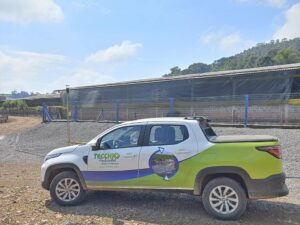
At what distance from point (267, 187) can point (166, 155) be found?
1793 millimetres

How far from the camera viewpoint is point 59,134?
20.7m

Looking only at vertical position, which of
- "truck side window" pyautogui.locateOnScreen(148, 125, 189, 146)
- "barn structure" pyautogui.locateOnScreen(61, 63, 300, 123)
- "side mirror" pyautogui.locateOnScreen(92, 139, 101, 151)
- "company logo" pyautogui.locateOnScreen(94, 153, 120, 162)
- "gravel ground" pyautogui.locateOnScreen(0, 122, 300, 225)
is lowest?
"gravel ground" pyautogui.locateOnScreen(0, 122, 300, 225)

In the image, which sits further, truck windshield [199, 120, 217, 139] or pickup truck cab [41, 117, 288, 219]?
truck windshield [199, 120, 217, 139]

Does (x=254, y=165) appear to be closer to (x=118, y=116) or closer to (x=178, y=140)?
(x=178, y=140)

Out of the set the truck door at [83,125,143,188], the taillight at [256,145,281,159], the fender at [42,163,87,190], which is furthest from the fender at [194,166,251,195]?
the fender at [42,163,87,190]

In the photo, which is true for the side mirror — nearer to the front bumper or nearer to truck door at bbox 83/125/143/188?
truck door at bbox 83/125/143/188

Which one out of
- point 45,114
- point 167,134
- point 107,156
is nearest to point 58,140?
point 45,114

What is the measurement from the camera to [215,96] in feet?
74.5

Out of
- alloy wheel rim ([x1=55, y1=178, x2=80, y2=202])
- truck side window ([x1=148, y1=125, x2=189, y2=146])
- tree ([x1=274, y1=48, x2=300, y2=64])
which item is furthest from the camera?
tree ([x1=274, y1=48, x2=300, y2=64])

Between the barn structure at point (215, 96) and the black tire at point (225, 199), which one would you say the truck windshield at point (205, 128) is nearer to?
the black tire at point (225, 199)

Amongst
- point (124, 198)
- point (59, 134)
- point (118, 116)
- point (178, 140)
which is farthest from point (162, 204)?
point (118, 116)

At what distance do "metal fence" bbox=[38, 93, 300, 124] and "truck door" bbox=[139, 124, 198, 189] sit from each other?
1074 cm

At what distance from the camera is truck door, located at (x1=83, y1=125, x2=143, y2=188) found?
6.09m

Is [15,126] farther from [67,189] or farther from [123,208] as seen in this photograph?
[123,208]
